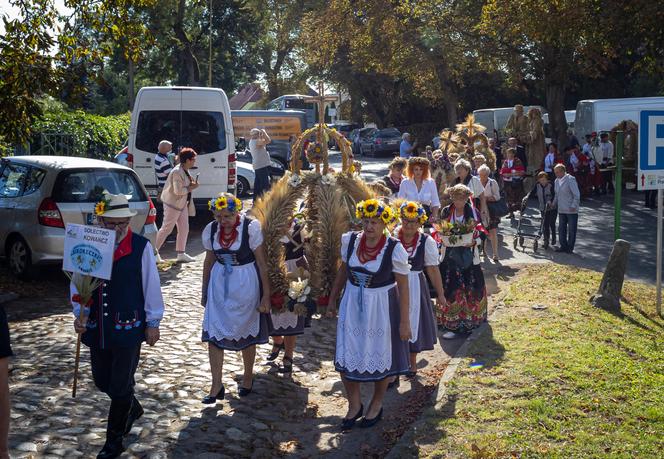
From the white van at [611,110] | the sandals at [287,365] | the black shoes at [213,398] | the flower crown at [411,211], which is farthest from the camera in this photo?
the white van at [611,110]

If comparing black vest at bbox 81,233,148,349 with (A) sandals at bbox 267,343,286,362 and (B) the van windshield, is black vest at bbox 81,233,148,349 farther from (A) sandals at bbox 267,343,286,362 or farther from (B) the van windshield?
(B) the van windshield

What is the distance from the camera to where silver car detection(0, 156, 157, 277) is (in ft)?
38.0

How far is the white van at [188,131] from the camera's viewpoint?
54.9ft

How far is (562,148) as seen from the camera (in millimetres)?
29734

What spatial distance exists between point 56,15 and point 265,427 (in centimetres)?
775

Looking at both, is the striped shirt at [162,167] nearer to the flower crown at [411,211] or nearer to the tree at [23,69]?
the tree at [23,69]

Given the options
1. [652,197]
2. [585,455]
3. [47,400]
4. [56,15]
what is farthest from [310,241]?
[652,197]

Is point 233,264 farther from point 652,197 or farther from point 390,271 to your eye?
point 652,197

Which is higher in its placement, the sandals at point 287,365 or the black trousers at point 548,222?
the black trousers at point 548,222

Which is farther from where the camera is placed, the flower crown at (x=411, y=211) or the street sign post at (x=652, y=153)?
the street sign post at (x=652, y=153)

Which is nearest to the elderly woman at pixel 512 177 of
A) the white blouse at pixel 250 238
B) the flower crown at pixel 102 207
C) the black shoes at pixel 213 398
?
the white blouse at pixel 250 238

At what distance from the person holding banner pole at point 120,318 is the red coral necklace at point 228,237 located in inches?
55.2

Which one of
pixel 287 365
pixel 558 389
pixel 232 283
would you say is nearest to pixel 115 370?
pixel 232 283

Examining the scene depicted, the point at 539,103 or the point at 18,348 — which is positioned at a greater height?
the point at 539,103
